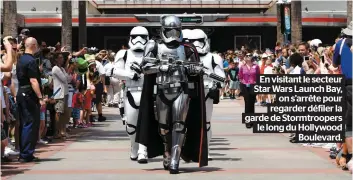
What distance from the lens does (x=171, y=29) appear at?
11094mm

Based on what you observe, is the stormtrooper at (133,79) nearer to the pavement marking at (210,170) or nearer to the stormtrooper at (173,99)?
the stormtrooper at (173,99)

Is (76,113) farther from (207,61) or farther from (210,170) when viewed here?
(210,170)

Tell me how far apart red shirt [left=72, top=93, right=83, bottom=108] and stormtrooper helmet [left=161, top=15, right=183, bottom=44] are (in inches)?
281

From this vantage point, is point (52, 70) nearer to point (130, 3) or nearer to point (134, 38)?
point (134, 38)

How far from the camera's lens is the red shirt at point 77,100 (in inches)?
710

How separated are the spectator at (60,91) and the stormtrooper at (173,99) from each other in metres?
4.50

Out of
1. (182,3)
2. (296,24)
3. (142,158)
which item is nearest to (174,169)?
(142,158)

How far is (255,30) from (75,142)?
29907 millimetres

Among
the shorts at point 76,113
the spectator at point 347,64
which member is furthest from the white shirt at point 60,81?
the spectator at point 347,64

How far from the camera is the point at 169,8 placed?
45.8 meters

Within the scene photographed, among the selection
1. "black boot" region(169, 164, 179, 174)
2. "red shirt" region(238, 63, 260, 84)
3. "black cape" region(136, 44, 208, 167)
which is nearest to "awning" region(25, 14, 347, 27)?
"red shirt" region(238, 63, 260, 84)

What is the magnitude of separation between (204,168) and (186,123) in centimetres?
69

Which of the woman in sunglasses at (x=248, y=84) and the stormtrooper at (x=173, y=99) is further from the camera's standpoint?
the woman in sunglasses at (x=248, y=84)

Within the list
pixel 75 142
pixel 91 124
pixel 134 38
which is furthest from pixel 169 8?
pixel 134 38
